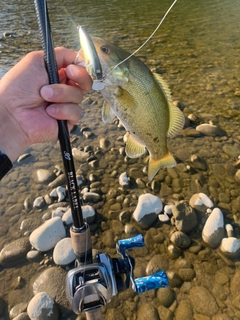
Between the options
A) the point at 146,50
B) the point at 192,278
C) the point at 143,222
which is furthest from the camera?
the point at 146,50

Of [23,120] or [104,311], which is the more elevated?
[23,120]

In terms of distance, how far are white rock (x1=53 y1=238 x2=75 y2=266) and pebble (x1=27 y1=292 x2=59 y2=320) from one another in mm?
394

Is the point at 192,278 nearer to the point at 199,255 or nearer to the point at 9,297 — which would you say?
the point at 199,255

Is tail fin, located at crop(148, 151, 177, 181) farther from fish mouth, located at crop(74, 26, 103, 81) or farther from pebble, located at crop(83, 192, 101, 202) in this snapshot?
pebble, located at crop(83, 192, 101, 202)

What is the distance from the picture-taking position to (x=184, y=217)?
143 inches

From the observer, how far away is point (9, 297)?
120 inches

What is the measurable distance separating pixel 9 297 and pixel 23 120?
1.89 metres

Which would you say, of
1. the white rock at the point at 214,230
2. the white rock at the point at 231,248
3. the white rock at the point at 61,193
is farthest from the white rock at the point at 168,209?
the white rock at the point at 61,193

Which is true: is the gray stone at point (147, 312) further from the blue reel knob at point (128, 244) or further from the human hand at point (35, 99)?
the human hand at point (35, 99)

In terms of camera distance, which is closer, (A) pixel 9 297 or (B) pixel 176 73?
(A) pixel 9 297

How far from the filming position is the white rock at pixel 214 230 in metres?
3.41

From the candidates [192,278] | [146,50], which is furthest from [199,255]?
[146,50]

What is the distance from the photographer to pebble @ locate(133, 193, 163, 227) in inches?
145

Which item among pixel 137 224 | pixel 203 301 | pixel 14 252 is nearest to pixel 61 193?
pixel 14 252
